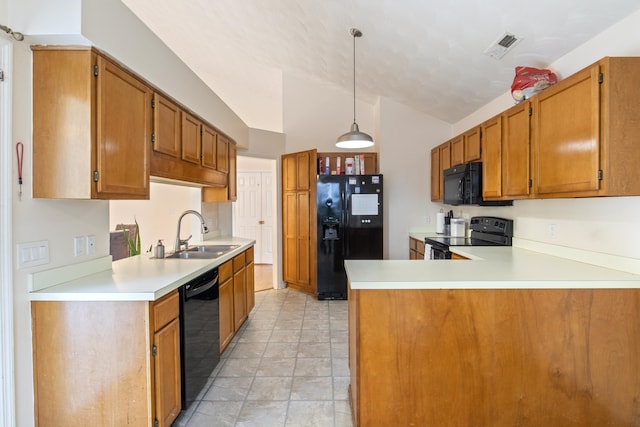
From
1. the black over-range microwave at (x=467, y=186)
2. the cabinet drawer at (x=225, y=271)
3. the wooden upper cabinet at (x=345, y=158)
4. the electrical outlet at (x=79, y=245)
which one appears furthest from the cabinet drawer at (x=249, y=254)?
the black over-range microwave at (x=467, y=186)

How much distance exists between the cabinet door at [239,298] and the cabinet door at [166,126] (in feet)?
4.21

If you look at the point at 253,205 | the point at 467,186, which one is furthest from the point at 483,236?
the point at 253,205

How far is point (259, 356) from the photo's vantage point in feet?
8.85

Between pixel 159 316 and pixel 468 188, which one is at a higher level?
pixel 468 188

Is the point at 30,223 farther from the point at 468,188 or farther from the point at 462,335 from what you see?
the point at 468,188

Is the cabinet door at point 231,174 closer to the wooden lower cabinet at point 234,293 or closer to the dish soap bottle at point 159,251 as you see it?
the wooden lower cabinet at point 234,293

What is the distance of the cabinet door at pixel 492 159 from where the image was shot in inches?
103

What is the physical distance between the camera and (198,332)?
2078 mm

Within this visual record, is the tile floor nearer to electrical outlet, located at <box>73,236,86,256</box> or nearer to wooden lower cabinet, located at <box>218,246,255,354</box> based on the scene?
wooden lower cabinet, located at <box>218,246,255,354</box>

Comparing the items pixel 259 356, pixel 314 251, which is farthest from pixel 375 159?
pixel 259 356

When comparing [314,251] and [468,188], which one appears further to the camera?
[314,251]

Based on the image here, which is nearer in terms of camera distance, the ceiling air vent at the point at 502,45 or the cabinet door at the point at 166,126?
the cabinet door at the point at 166,126

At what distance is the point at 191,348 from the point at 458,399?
1.60m

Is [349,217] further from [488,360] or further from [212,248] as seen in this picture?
[488,360]
